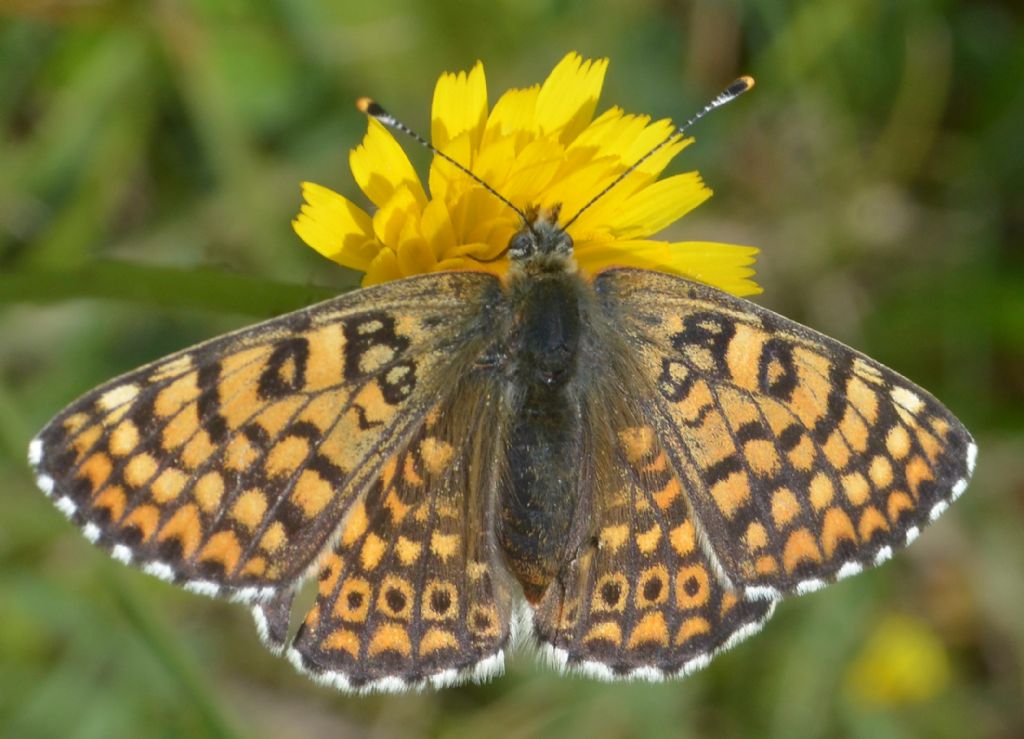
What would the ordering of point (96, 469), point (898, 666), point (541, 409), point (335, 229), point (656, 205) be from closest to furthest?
point (96, 469) < point (541, 409) < point (335, 229) < point (656, 205) < point (898, 666)

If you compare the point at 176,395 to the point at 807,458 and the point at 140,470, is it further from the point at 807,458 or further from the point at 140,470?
the point at 807,458

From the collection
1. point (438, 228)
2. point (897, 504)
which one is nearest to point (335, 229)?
point (438, 228)

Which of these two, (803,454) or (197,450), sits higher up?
(197,450)

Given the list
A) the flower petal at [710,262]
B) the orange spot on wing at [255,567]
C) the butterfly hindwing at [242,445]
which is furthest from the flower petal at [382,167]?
the orange spot on wing at [255,567]

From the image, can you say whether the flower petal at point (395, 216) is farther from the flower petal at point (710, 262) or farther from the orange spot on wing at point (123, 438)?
the orange spot on wing at point (123, 438)

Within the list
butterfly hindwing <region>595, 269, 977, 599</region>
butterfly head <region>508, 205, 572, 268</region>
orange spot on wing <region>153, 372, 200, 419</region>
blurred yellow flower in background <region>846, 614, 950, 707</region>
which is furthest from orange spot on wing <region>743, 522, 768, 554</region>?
blurred yellow flower in background <region>846, 614, 950, 707</region>

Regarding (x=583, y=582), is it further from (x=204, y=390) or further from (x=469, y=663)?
(x=204, y=390)

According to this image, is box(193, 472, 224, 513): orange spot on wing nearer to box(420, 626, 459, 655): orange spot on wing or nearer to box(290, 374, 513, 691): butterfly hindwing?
box(290, 374, 513, 691): butterfly hindwing
